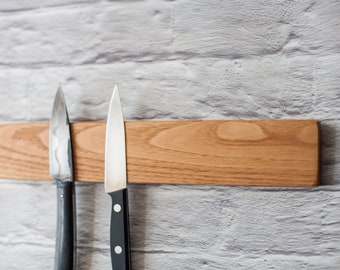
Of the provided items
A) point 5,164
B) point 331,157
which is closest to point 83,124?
point 5,164

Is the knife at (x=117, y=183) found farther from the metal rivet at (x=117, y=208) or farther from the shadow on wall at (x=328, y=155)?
the shadow on wall at (x=328, y=155)

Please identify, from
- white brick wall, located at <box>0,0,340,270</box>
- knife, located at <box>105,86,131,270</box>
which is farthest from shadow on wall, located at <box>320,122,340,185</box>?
knife, located at <box>105,86,131,270</box>

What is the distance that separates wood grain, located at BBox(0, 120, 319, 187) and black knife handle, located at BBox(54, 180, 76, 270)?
0.03 metres

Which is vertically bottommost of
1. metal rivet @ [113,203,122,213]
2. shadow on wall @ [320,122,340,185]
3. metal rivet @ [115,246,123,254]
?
metal rivet @ [115,246,123,254]

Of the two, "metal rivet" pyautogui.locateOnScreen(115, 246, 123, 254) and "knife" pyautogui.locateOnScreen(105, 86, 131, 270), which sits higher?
"knife" pyautogui.locateOnScreen(105, 86, 131, 270)

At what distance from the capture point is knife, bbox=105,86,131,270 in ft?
2.47

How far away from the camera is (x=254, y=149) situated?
28.7 inches

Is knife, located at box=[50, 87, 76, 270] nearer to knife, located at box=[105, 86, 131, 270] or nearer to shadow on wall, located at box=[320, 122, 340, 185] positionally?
knife, located at box=[105, 86, 131, 270]

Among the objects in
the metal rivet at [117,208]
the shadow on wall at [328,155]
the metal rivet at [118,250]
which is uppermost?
the shadow on wall at [328,155]

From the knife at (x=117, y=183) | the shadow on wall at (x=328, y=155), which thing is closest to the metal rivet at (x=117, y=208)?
the knife at (x=117, y=183)

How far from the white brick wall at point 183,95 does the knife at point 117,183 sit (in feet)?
0.17

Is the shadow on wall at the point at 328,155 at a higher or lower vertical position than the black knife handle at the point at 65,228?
higher

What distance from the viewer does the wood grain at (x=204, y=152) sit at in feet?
2.34

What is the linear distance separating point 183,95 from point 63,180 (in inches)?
9.6
